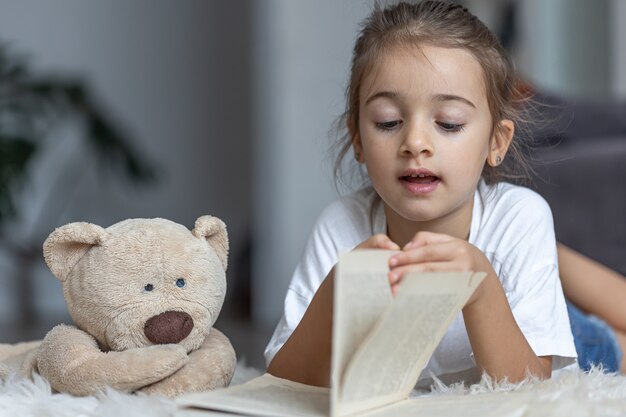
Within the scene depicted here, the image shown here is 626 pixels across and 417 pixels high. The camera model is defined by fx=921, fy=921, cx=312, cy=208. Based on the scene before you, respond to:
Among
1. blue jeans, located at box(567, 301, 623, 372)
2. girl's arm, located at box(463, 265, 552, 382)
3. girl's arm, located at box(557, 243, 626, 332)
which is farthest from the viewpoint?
girl's arm, located at box(557, 243, 626, 332)

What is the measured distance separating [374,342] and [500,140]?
1.78 ft

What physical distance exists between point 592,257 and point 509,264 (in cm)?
95

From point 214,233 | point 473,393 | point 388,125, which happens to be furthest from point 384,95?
point 473,393


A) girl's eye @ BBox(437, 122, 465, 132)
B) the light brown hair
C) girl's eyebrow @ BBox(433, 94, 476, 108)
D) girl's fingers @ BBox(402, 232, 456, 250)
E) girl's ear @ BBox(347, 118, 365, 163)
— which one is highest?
the light brown hair

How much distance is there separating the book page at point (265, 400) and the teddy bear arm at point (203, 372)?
0.15 feet

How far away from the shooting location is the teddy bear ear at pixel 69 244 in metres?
0.93

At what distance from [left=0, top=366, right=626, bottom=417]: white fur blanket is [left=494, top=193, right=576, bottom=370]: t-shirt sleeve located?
0.43 ft

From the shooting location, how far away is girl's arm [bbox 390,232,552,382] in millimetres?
825

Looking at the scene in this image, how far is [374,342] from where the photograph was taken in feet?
2.42

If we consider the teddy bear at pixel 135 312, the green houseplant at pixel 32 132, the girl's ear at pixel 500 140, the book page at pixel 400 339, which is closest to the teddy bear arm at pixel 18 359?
the teddy bear at pixel 135 312

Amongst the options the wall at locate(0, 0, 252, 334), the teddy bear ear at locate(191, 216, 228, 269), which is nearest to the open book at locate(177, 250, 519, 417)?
the teddy bear ear at locate(191, 216, 228, 269)

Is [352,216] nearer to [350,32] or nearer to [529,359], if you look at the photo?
[529,359]

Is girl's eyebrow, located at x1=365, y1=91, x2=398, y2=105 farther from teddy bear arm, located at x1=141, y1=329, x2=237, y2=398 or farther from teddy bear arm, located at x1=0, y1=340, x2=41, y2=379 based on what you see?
teddy bear arm, located at x1=0, y1=340, x2=41, y2=379

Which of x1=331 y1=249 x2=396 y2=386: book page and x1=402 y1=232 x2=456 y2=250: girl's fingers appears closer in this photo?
x1=331 y1=249 x2=396 y2=386: book page
